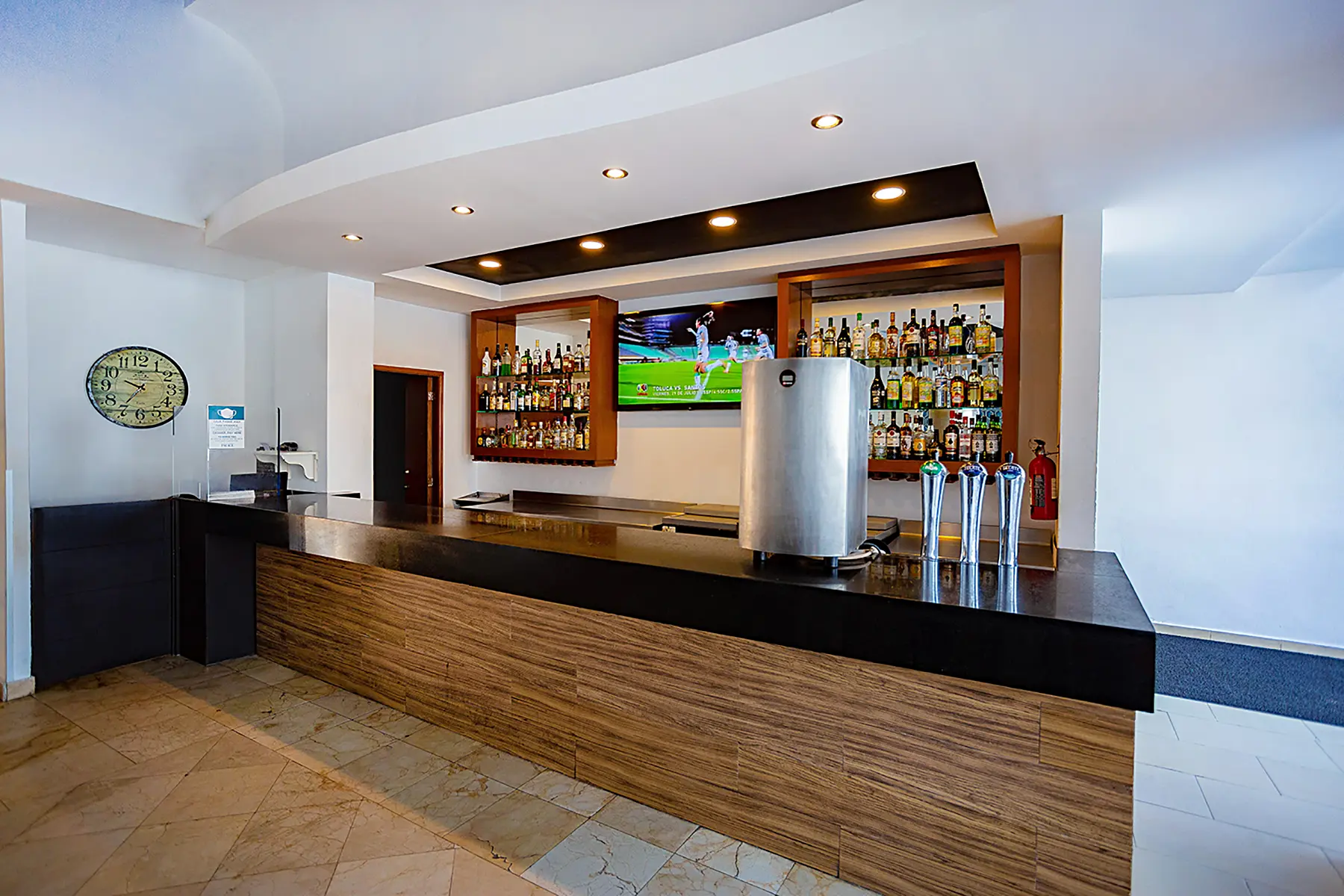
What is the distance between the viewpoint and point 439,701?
3102mm

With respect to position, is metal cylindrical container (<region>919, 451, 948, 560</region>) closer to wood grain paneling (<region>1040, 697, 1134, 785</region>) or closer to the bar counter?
the bar counter

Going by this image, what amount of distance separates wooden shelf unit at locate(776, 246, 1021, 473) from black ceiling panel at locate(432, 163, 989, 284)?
8.8 inches

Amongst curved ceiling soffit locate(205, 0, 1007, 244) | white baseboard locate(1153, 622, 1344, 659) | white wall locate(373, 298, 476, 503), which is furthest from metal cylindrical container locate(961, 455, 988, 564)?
white wall locate(373, 298, 476, 503)

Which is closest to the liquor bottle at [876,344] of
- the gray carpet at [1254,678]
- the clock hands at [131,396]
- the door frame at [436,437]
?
the gray carpet at [1254,678]

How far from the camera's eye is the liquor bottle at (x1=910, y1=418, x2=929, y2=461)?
12.6 feet

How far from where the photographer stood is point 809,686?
6.79 ft

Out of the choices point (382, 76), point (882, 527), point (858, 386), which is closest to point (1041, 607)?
point (858, 386)

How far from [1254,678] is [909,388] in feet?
9.26

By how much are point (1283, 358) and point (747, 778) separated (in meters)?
5.11

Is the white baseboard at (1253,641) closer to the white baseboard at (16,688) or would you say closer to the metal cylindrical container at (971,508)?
the metal cylindrical container at (971,508)

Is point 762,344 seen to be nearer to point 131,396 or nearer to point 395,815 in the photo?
point 395,815

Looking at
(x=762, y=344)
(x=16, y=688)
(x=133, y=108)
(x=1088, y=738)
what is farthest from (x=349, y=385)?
(x=1088, y=738)

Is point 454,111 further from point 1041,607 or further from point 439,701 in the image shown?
point 1041,607

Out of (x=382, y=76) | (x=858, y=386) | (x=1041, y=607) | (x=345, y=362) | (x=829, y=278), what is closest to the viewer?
(x=1041, y=607)
